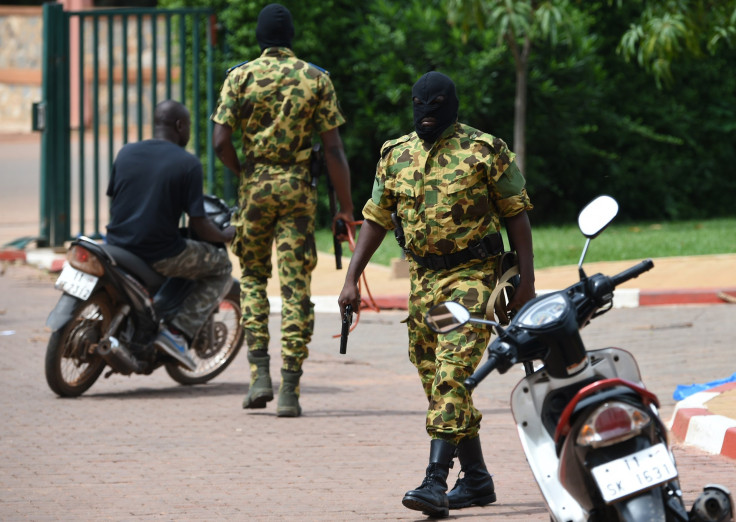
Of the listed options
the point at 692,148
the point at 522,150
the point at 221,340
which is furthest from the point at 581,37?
the point at 221,340

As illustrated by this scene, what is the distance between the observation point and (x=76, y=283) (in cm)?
781

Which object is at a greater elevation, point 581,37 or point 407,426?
point 581,37

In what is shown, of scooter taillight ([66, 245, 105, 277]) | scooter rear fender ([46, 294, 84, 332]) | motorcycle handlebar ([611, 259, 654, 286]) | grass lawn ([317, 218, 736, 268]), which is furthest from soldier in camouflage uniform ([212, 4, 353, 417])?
grass lawn ([317, 218, 736, 268])

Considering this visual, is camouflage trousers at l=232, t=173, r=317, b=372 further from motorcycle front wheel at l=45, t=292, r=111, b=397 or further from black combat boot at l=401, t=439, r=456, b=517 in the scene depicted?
black combat boot at l=401, t=439, r=456, b=517

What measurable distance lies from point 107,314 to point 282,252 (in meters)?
1.20

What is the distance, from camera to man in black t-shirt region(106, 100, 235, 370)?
8.06 metres

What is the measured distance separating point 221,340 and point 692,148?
577 inches

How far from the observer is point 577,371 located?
13.6 ft

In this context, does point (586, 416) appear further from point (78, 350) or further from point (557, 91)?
point (557, 91)

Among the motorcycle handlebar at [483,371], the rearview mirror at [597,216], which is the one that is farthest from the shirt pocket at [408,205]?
the motorcycle handlebar at [483,371]

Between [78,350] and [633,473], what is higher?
[633,473]

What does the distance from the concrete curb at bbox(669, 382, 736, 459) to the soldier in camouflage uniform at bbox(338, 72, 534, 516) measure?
62.1 inches

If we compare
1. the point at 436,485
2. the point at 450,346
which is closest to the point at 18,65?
the point at 450,346

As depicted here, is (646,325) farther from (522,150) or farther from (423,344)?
(522,150)
